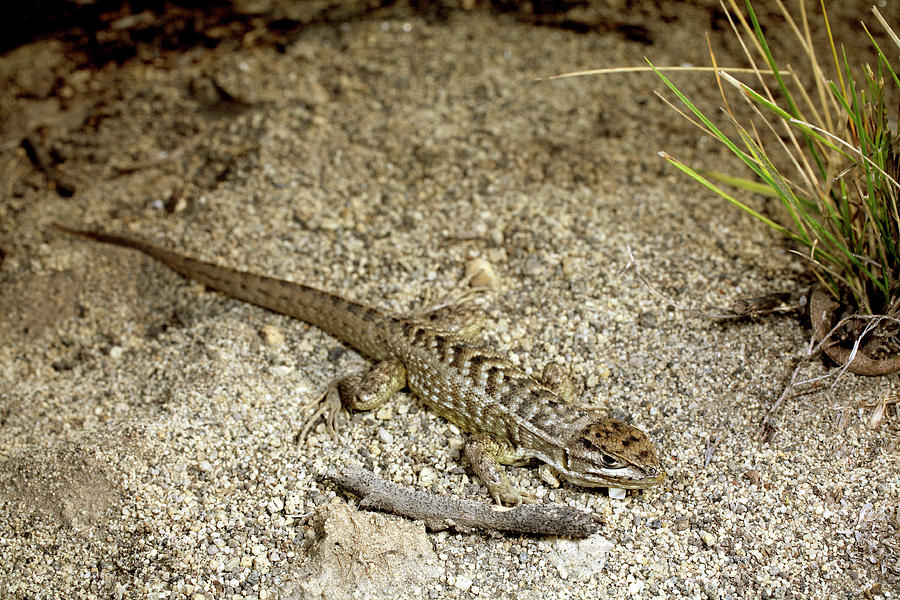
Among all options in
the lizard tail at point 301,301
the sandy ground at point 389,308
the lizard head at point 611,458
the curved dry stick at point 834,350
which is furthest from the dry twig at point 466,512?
the curved dry stick at point 834,350

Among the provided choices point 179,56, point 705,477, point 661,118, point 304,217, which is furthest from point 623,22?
point 705,477

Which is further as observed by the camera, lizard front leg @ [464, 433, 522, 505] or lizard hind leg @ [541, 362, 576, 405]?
lizard hind leg @ [541, 362, 576, 405]

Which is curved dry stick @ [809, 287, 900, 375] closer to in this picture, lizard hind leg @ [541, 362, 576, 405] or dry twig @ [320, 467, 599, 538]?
lizard hind leg @ [541, 362, 576, 405]

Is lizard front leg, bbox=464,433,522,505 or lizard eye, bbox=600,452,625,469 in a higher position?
lizard eye, bbox=600,452,625,469

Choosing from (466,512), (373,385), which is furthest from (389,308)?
(466,512)

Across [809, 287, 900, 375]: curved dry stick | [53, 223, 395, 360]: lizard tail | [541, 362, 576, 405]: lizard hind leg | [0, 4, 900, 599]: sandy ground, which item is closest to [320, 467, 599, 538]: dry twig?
[0, 4, 900, 599]: sandy ground

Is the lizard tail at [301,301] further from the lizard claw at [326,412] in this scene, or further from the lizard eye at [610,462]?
the lizard eye at [610,462]

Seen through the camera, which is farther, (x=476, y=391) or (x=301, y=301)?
(x=301, y=301)

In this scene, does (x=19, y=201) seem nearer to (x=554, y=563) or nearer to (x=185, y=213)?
(x=185, y=213)

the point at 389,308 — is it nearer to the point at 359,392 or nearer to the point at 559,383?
the point at 359,392
